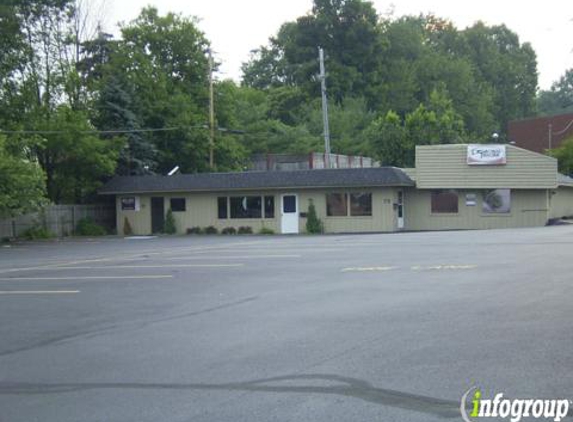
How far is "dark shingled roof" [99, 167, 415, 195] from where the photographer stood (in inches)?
1486

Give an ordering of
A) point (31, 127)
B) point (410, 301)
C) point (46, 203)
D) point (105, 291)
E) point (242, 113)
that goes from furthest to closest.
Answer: point (242, 113) < point (31, 127) < point (46, 203) < point (105, 291) < point (410, 301)

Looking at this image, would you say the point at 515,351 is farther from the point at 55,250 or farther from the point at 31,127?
the point at 31,127

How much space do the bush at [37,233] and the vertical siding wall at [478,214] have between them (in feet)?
63.3

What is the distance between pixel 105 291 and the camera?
15367mm

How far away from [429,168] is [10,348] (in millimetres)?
31066

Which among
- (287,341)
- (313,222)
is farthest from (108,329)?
(313,222)

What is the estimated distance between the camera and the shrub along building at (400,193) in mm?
37969

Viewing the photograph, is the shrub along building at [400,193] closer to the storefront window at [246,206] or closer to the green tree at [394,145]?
the storefront window at [246,206]

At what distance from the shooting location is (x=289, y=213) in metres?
39.8

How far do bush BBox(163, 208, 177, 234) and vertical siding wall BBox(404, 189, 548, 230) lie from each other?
42.5 feet

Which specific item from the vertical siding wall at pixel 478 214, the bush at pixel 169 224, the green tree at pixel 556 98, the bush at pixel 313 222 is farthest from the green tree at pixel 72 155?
the green tree at pixel 556 98

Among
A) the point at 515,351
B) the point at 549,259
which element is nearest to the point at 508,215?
Result: the point at 549,259

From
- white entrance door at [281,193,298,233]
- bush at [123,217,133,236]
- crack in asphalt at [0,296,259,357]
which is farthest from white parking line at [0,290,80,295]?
bush at [123,217,133,236]

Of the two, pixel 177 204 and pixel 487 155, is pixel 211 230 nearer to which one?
pixel 177 204
